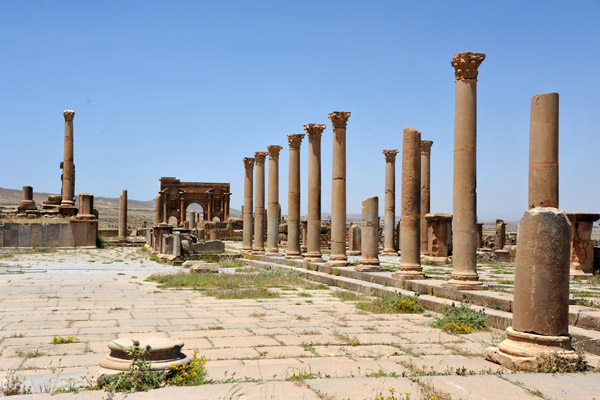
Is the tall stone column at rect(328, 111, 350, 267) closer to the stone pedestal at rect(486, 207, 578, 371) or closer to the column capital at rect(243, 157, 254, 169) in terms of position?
the column capital at rect(243, 157, 254, 169)

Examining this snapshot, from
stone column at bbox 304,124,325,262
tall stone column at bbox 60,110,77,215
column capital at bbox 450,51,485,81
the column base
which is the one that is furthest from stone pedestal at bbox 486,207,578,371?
tall stone column at bbox 60,110,77,215

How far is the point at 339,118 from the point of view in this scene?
19281 mm

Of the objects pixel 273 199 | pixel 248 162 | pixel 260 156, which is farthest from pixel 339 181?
pixel 248 162

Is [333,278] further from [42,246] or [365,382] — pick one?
[42,246]

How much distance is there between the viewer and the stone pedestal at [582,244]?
17203 mm

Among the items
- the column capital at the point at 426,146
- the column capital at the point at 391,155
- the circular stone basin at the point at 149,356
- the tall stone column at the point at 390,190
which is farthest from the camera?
the column capital at the point at 391,155

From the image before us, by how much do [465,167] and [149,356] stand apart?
8.62m

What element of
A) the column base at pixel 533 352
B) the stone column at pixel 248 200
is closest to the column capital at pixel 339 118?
the stone column at pixel 248 200

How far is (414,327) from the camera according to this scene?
9453 millimetres

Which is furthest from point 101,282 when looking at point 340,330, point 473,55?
point 473,55

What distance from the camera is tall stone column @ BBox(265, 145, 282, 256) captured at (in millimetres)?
25498

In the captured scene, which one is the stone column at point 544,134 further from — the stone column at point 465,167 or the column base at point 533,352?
the column base at point 533,352

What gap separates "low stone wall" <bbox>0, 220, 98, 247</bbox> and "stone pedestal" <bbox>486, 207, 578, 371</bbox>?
27779 millimetres

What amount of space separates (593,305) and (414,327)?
3196 mm
